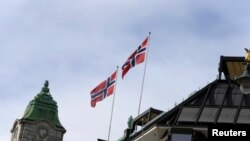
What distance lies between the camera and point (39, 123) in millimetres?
159375

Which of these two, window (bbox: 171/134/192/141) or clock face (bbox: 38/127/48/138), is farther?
clock face (bbox: 38/127/48/138)

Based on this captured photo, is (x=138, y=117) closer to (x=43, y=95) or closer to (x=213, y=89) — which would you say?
(x=213, y=89)

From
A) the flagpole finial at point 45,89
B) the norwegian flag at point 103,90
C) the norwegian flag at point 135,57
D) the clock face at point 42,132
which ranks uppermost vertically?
the flagpole finial at point 45,89

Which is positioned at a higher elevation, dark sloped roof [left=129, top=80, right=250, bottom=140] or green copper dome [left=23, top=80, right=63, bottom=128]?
green copper dome [left=23, top=80, right=63, bottom=128]

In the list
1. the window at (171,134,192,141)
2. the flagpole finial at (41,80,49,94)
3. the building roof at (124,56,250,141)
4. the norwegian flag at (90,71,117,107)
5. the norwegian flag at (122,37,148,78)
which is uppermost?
the flagpole finial at (41,80,49,94)

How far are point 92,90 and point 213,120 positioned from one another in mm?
18923

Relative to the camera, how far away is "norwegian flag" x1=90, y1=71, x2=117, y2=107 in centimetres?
7312

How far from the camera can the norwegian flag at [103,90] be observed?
73.1 metres

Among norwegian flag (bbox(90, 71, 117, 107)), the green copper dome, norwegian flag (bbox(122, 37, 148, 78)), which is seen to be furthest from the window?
the green copper dome

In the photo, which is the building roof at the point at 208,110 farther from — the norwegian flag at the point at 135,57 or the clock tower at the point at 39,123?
the clock tower at the point at 39,123

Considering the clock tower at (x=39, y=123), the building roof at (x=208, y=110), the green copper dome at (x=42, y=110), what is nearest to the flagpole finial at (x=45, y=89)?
the green copper dome at (x=42, y=110)

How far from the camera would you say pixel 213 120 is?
59.5 meters

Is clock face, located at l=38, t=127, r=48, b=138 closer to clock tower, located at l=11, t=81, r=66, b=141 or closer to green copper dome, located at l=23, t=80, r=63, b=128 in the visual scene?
clock tower, located at l=11, t=81, r=66, b=141

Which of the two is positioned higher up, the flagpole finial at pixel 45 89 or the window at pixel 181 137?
the flagpole finial at pixel 45 89
